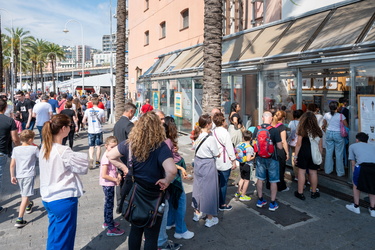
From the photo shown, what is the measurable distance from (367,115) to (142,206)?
5.20 meters

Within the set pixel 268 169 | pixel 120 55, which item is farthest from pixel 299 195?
pixel 120 55

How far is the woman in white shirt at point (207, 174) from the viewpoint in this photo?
474cm

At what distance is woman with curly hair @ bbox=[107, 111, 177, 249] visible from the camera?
3.13m

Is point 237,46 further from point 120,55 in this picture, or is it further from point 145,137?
point 145,137

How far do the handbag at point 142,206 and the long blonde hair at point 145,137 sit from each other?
1.14ft

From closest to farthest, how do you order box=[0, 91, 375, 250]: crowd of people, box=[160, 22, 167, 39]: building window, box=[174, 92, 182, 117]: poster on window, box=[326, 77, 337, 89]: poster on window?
box=[0, 91, 375, 250]: crowd of people → box=[326, 77, 337, 89]: poster on window → box=[174, 92, 182, 117]: poster on window → box=[160, 22, 167, 39]: building window

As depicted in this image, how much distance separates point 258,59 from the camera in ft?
29.7

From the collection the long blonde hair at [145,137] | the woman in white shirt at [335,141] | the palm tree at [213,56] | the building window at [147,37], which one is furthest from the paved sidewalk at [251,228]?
the building window at [147,37]

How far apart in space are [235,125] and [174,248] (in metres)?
3.42

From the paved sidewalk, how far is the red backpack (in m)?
1.07

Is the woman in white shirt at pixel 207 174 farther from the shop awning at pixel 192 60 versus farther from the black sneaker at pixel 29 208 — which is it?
the shop awning at pixel 192 60

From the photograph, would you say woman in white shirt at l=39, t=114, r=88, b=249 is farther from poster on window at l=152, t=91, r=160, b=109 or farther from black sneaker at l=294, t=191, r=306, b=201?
poster on window at l=152, t=91, r=160, b=109

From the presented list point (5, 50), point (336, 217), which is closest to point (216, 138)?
point (336, 217)

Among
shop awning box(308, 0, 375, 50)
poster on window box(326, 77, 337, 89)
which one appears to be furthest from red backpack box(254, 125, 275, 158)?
poster on window box(326, 77, 337, 89)
